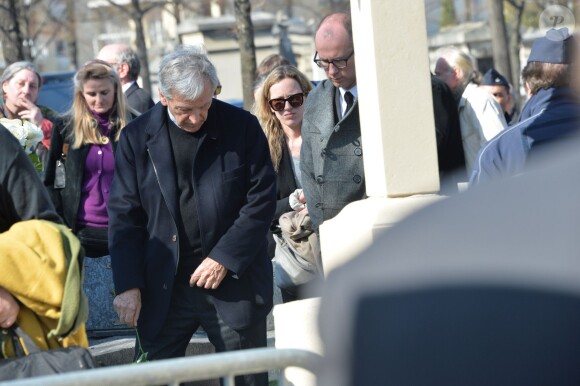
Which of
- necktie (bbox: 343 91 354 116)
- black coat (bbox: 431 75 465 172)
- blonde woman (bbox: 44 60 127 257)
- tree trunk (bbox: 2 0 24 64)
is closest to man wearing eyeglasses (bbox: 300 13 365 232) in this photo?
necktie (bbox: 343 91 354 116)

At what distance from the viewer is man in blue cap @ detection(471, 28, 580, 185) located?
5.21m

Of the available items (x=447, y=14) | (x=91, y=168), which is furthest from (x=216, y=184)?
(x=447, y=14)

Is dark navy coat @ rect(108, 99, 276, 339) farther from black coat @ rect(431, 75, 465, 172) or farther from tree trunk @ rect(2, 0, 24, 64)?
tree trunk @ rect(2, 0, 24, 64)

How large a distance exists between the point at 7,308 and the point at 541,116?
105 inches

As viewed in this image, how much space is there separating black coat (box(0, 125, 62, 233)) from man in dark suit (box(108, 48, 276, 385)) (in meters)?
0.99

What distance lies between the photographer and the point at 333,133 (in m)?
5.73

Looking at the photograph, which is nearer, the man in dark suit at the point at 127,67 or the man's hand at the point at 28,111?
the man's hand at the point at 28,111

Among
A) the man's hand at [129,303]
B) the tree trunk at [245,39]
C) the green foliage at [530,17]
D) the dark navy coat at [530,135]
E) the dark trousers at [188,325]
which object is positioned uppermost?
the green foliage at [530,17]

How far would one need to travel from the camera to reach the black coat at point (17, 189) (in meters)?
4.07

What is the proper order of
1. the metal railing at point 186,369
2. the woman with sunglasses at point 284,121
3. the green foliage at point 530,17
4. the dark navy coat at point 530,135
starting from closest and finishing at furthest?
the metal railing at point 186,369, the dark navy coat at point 530,135, the woman with sunglasses at point 284,121, the green foliage at point 530,17

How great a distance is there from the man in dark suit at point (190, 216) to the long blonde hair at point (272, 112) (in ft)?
4.92

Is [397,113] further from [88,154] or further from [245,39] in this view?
[245,39]

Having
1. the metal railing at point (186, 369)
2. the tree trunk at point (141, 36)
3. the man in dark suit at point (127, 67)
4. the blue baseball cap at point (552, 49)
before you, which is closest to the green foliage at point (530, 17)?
the tree trunk at point (141, 36)

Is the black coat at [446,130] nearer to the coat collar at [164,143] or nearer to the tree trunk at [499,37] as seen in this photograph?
the coat collar at [164,143]
